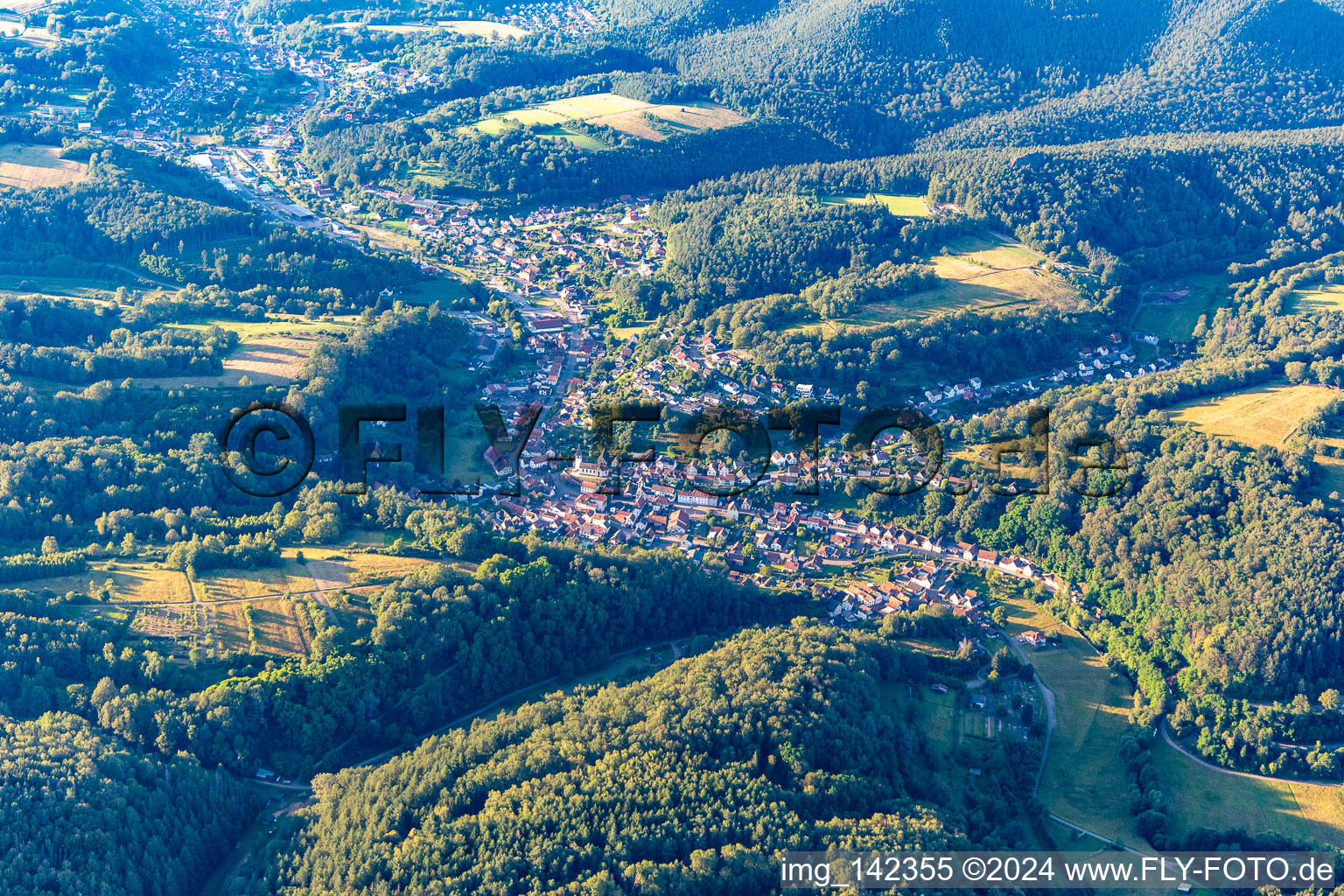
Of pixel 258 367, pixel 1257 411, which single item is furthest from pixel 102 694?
pixel 1257 411

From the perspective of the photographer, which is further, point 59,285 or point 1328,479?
point 59,285

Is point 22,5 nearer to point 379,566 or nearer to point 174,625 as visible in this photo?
point 379,566

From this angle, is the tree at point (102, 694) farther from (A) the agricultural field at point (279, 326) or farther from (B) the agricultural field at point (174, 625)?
(A) the agricultural field at point (279, 326)

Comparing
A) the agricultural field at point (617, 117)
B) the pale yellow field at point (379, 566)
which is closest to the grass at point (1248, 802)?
the pale yellow field at point (379, 566)

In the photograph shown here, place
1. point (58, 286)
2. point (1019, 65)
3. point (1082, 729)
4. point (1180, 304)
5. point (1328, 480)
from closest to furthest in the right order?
point (1082, 729), point (1328, 480), point (58, 286), point (1180, 304), point (1019, 65)

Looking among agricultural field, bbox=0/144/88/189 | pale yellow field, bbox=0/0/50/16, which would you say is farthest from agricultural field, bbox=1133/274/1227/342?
pale yellow field, bbox=0/0/50/16

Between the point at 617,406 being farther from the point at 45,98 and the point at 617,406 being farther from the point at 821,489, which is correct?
the point at 45,98

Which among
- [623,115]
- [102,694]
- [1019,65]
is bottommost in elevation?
[102,694]
